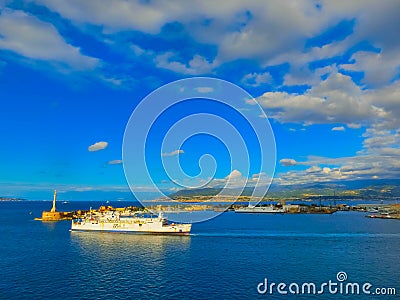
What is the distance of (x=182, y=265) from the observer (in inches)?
1716

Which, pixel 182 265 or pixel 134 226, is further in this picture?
pixel 134 226

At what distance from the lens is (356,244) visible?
201 ft

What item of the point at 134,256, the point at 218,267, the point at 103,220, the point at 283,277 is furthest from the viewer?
the point at 103,220

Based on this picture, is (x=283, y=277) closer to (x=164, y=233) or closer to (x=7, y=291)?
(x=7, y=291)

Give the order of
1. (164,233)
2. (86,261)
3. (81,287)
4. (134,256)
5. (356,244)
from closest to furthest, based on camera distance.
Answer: (81,287)
(86,261)
(134,256)
(356,244)
(164,233)

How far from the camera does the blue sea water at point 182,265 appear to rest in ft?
105

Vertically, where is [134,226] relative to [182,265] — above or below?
above

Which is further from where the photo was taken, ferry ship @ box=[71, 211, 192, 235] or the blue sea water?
ferry ship @ box=[71, 211, 192, 235]

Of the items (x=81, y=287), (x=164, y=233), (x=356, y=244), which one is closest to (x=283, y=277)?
(x=81, y=287)

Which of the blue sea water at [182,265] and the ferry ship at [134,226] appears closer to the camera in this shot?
the blue sea water at [182,265]

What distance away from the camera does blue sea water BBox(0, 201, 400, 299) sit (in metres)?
32.2

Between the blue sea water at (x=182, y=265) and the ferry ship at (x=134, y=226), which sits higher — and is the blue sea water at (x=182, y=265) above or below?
below

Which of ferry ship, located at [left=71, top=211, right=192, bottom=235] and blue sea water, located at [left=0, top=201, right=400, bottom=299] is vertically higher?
ferry ship, located at [left=71, top=211, right=192, bottom=235]

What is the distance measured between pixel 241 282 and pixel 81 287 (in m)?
16.8
